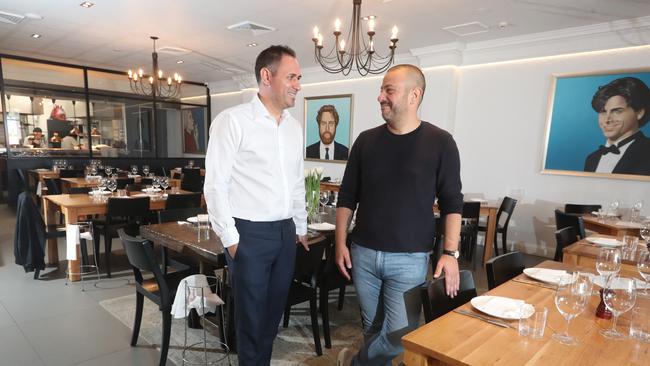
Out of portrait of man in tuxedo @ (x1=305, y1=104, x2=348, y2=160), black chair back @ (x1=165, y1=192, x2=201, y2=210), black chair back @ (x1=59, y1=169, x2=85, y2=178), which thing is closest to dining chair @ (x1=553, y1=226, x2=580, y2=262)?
black chair back @ (x1=165, y1=192, x2=201, y2=210)

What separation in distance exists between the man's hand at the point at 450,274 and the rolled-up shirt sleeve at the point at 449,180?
0.22 meters

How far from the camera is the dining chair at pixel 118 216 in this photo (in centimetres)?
384

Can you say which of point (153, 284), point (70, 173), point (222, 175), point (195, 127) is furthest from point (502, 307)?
point (195, 127)

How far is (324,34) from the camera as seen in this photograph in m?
5.39

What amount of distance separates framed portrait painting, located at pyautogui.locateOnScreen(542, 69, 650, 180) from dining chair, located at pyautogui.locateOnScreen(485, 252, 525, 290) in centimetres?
371

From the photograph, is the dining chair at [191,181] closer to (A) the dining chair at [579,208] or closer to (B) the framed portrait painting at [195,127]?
(B) the framed portrait painting at [195,127]

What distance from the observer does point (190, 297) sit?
2254 mm

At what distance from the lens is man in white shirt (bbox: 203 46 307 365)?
1715 millimetres

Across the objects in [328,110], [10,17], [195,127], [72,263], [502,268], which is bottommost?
[72,263]

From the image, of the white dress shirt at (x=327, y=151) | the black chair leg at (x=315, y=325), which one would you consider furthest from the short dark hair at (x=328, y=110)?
the black chair leg at (x=315, y=325)

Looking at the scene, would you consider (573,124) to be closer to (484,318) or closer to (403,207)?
(403,207)

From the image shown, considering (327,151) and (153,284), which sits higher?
(327,151)

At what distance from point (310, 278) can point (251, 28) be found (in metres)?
3.91

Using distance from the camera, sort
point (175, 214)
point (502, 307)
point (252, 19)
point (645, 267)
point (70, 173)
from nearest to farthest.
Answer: point (502, 307), point (645, 267), point (175, 214), point (252, 19), point (70, 173)
